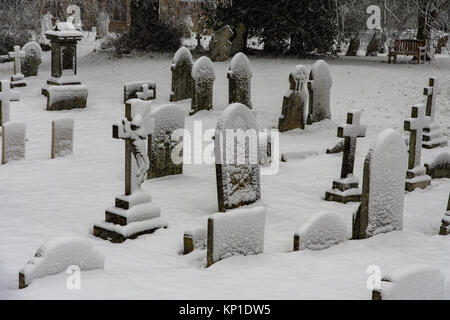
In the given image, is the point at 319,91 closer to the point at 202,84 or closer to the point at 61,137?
the point at 202,84

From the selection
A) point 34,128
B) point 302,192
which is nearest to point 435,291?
point 302,192

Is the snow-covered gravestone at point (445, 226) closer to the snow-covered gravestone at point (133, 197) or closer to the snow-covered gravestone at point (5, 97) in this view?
the snow-covered gravestone at point (133, 197)

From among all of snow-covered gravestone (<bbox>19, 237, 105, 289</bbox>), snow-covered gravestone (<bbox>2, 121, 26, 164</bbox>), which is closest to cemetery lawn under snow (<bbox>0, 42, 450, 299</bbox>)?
snow-covered gravestone (<bbox>19, 237, 105, 289</bbox>)

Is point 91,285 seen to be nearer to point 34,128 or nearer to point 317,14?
point 34,128

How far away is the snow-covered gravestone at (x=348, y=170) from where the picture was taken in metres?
9.57

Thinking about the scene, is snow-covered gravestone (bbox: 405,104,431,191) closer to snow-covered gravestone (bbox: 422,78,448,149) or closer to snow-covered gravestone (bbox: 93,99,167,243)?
snow-covered gravestone (bbox: 422,78,448,149)

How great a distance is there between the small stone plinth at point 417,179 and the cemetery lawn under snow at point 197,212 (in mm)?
203

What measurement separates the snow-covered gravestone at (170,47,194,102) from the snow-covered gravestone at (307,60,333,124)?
139 inches

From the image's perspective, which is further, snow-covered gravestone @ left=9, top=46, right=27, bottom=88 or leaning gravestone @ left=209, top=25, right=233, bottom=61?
leaning gravestone @ left=209, top=25, right=233, bottom=61

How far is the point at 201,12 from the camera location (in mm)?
23000

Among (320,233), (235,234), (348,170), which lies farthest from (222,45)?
(235,234)

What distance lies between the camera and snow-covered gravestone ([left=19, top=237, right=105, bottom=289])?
5930 millimetres

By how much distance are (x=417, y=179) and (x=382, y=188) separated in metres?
2.39
